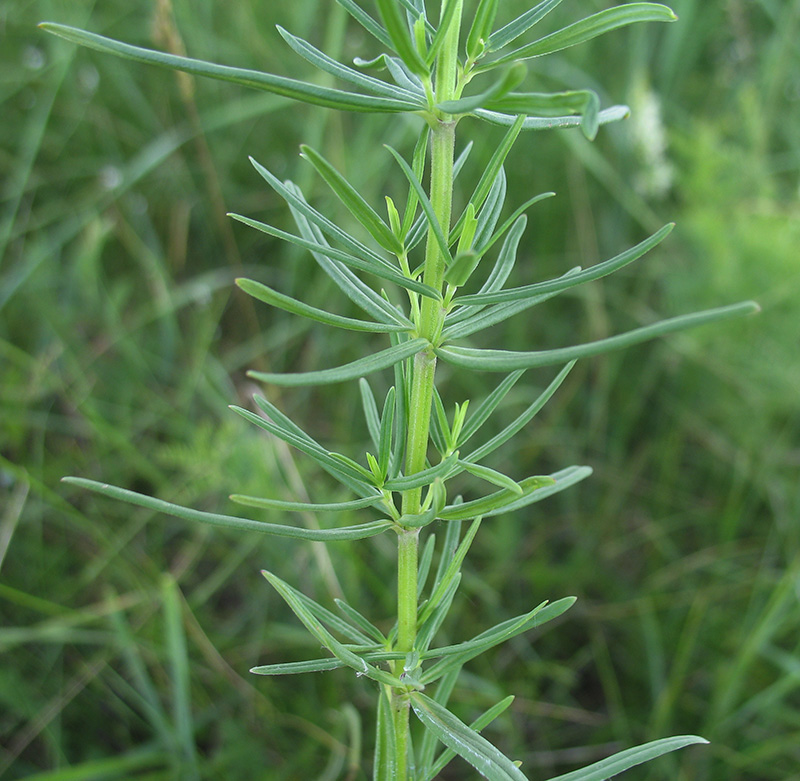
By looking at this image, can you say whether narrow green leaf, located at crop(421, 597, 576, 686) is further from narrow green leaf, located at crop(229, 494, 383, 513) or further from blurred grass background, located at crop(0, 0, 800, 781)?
blurred grass background, located at crop(0, 0, 800, 781)

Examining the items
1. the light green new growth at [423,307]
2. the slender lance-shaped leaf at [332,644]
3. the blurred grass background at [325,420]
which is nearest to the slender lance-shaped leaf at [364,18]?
the light green new growth at [423,307]

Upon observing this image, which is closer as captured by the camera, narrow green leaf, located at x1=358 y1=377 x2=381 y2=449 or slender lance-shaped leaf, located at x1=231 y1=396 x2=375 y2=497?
slender lance-shaped leaf, located at x1=231 y1=396 x2=375 y2=497

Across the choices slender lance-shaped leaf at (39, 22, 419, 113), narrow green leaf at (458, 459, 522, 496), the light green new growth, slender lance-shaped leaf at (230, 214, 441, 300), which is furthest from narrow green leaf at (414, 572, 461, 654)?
slender lance-shaped leaf at (39, 22, 419, 113)

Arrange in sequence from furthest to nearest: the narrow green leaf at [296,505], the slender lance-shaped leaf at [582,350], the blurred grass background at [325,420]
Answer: the blurred grass background at [325,420]
the narrow green leaf at [296,505]
the slender lance-shaped leaf at [582,350]

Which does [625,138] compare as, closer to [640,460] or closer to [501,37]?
[640,460]

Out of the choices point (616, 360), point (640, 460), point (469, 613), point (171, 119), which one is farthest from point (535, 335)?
point (171, 119)

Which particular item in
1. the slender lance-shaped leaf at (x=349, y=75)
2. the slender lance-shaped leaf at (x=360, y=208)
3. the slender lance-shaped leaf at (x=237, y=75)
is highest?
the slender lance-shaped leaf at (x=349, y=75)

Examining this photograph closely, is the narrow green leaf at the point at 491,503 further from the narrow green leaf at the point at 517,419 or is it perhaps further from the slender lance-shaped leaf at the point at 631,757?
the slender lance-shaped leaf at the point at 631,757
